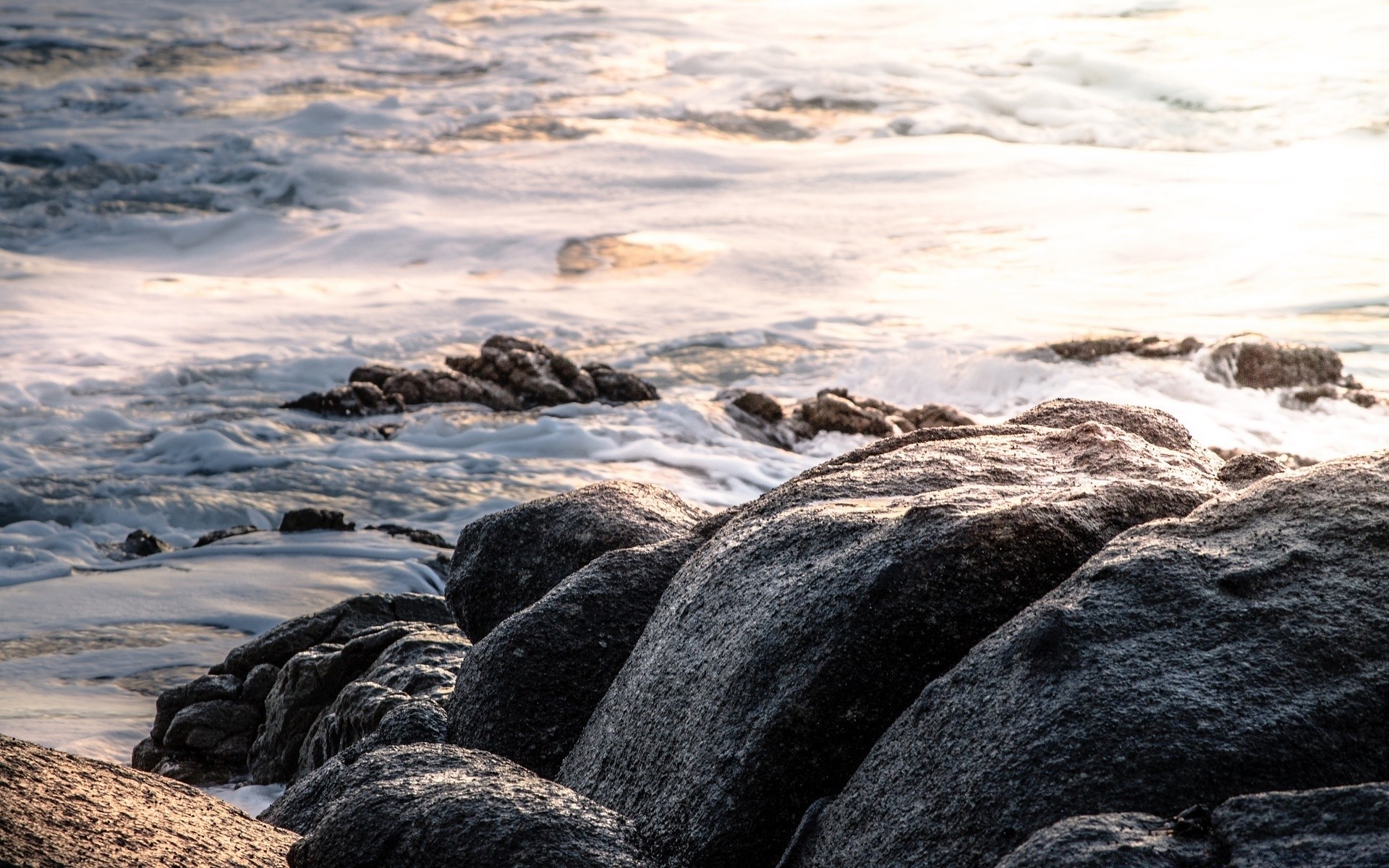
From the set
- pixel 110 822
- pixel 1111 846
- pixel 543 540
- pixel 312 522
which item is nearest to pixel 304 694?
pixel 543 540

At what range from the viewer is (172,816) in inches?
105

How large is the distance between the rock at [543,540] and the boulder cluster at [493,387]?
33.4 feet

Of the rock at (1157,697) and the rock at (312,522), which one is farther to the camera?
the rock at (312,522)

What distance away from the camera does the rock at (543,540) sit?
4.30 meters

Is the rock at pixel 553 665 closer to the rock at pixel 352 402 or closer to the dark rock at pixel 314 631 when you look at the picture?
the dark rock at pixel 314 631

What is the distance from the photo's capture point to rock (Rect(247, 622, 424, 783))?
4.96 m

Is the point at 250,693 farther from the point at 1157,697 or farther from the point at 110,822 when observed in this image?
the point at 1157,697

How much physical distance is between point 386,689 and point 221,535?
6.16 m

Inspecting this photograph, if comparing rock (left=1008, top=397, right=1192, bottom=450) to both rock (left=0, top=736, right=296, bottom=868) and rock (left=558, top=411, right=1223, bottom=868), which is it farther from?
rock (left=0, top=736, right=296, bottom=868)

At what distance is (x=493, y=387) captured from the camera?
15.0m

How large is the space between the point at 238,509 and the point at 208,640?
4.32 meters

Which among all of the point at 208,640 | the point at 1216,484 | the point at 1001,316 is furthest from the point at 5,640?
the point at 1001,316

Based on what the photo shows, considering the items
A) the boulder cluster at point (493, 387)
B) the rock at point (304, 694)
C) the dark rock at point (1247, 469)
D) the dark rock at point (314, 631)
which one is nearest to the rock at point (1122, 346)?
the boulder cluster at point (493, 387)

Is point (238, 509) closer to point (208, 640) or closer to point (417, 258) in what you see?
point (208, 640)
